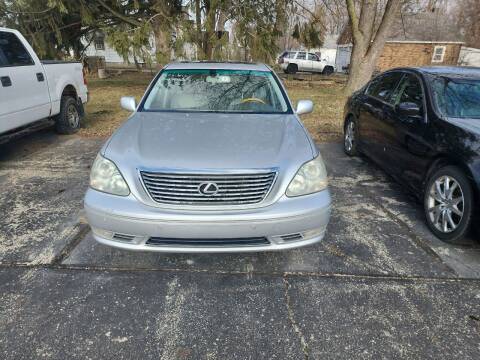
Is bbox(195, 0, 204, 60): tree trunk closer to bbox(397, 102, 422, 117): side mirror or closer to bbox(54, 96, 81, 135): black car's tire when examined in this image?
bbox(54, 96, 81, 135): black car's tire

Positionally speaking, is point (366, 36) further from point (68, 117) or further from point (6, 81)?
point (6, 81)

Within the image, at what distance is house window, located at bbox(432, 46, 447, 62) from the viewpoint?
30375 millimetres

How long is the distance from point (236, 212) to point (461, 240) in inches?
94.1

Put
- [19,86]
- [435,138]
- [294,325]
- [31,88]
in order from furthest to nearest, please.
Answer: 1. [31,88]
2. [19,86]
3. [435,138]
4. [294,325]

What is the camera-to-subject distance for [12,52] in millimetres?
5348

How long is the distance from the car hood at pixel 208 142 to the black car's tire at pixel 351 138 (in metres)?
2.74

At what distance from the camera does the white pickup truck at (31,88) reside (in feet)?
16.5

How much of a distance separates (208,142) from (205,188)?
19.3 inches

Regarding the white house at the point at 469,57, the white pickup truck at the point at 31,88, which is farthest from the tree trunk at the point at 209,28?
the white house at the point at 469,57

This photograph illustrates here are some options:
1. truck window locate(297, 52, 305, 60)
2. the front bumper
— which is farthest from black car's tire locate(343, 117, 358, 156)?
truck window locate(297, 52, 305, 60)

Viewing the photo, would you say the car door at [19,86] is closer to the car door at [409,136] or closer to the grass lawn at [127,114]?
the grass lawn at [127,114]

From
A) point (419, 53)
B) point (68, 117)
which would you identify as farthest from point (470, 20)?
point (68, 117)

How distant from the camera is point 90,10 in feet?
34.0

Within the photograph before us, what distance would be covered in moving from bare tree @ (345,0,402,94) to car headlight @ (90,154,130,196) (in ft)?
35.8
